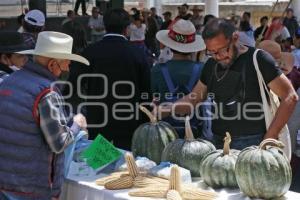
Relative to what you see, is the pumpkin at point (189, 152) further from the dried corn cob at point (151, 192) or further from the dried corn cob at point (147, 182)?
the dried corn cob at point (151, 192)

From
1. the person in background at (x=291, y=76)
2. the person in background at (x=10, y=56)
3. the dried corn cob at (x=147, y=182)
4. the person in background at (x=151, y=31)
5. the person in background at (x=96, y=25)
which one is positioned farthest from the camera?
the person in background at (x=96, y=25)

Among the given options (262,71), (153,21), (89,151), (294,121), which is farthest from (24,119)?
(153,21)

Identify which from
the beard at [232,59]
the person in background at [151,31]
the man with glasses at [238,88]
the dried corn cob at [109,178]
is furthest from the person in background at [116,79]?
the person in background at [151,31]

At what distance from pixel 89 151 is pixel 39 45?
2.32 feet

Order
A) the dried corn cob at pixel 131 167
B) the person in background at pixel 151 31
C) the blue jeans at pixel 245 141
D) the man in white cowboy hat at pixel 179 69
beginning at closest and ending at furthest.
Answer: the dried corn cob at pixel 131 167, the blue jeans at pixel 245 141, the man in white cowboy hat at pixel 179 69, the person in background at pixel 151 31

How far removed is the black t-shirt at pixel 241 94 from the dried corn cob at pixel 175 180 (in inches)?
29.2

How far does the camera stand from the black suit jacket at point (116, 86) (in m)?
4.04

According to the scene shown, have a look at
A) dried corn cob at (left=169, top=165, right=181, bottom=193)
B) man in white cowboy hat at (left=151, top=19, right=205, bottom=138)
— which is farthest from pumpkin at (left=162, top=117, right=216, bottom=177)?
man in white cowboy hat at (left=151, top=19, right=205, bottom=138)

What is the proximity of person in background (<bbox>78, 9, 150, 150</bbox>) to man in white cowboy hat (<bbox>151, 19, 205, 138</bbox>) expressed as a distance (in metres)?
0.15

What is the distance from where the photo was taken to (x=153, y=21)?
15539 mm

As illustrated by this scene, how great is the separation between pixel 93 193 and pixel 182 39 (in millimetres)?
1592

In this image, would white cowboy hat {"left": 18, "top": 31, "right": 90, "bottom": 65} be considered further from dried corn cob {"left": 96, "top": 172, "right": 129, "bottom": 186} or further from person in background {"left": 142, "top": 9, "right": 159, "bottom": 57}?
person in background {"left": 142, "top": 9, "right": 159, "bottom": 57}

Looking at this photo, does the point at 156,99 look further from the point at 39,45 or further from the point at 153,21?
the point at 153,21

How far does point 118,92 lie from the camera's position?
4055 mm
